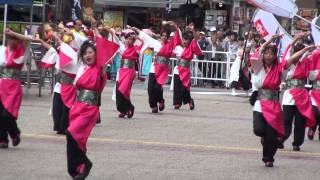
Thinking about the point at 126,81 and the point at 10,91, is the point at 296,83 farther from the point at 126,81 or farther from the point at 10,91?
the point at 126,81

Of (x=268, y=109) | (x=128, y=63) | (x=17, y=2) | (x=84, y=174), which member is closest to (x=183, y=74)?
(x=128, y=63)

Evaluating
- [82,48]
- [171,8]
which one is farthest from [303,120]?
[171,8]

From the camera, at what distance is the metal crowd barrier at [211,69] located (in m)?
24.4

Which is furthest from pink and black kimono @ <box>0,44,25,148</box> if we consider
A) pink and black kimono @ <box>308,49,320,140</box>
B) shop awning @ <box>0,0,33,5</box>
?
shop awning @ <box>0,0,33,5</box>

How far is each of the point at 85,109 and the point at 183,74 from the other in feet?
27.8

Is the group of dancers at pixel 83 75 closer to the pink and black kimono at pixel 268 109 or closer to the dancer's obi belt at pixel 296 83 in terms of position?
the pink and black kimono at pixel 268 109

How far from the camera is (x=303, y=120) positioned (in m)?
11.6

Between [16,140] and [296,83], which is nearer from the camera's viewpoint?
[16,140]

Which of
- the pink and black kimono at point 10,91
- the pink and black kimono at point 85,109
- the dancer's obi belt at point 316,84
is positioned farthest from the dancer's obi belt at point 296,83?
the pink and black kimono at point 10,91

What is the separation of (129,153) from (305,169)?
242cm

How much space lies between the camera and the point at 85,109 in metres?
8.64

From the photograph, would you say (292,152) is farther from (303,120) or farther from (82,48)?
(82,48)

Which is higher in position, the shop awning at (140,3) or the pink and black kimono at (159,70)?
the shop awning at (140,3)

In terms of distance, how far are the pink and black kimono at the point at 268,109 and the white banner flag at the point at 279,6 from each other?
161cm
